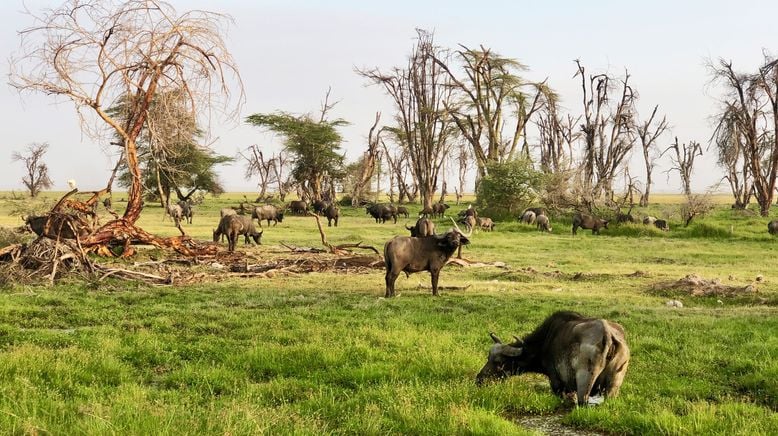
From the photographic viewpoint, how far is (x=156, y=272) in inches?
573

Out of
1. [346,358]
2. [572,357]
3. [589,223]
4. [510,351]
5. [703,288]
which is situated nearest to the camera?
[572,357]

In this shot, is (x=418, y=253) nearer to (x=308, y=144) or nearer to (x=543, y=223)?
(x=543, y=223)

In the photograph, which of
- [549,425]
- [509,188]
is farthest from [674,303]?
[509,188]

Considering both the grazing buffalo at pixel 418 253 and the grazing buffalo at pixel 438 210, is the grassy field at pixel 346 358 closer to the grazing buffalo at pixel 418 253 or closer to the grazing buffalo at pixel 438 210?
the grazing buffalo at pixel 418 253

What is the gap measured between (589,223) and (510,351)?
2741 centimetres

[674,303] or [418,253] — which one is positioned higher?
[418,253]

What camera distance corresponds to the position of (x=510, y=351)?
19.0 ft

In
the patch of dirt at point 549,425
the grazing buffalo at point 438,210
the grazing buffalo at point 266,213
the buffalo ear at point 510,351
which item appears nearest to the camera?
the patch of dirt at point 549,425

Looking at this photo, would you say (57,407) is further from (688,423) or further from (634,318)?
(634,318)

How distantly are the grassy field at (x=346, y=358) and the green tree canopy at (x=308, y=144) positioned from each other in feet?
128

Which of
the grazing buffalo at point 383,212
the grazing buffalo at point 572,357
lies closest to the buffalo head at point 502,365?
the grazing buffalo at point 572,357

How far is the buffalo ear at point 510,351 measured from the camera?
19.0 feet

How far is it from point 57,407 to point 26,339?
11.2 ft

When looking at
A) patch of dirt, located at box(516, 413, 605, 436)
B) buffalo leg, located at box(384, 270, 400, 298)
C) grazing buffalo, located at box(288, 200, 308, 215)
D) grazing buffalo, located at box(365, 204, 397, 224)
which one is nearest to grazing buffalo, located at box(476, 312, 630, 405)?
patch of dirt, located at box(516, 413, 605, 436)
